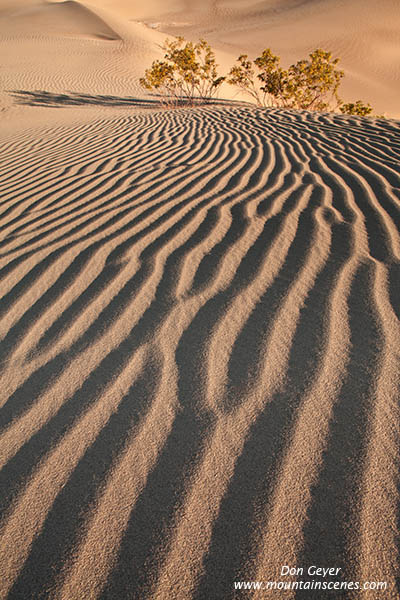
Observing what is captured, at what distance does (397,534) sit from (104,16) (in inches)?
1446

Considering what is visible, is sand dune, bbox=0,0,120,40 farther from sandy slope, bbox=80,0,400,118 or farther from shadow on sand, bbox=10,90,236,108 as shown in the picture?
shadow on sand, bbox=10,90,236,108

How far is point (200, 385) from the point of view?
1.54m

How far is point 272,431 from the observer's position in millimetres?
1348

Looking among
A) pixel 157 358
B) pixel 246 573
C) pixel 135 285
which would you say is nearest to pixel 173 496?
pixel 246 573

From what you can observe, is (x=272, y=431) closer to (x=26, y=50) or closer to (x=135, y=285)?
(x=135, y=285)

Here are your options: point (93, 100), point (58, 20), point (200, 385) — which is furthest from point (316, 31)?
point (200, 385)

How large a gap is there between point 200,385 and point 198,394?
0.05 m

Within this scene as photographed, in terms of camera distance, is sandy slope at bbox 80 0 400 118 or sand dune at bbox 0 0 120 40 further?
sand dune at bbox 0 0 120 40

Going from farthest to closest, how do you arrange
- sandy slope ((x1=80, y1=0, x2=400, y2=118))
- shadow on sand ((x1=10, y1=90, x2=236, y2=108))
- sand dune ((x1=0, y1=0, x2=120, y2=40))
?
1. sand dune ((x1=0, y1=0, x2=120, y2=40))
2. sandy slope ((x1=80, y1=0, x2=400, y2=118))
3. shadow on sand ((x1=10, y1=90, x2=236, y2=108))

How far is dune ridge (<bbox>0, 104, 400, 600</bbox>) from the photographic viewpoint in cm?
107

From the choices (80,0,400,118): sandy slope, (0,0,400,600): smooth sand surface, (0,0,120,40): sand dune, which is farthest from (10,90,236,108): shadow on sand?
(0,0,120,40): sand dune

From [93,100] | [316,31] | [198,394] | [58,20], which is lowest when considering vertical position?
[198,394]

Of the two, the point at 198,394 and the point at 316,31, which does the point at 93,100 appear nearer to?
the point at 198,394

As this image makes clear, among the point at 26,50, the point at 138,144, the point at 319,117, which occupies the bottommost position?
the point at 138,144
